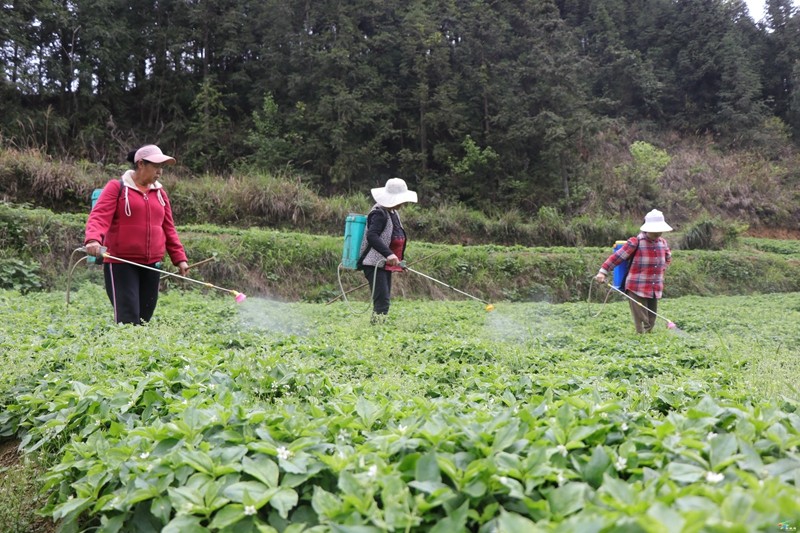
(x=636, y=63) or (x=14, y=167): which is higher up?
(x=636, y=63)

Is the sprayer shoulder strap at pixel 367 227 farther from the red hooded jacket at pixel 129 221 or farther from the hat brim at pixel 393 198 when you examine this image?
the red hooded jacket at pixel 129 221

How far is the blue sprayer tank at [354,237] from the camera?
779 cm

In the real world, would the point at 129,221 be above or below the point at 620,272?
above

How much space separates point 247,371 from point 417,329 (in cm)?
402

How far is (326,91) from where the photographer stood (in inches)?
922

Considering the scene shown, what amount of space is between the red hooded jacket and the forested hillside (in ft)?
54.4

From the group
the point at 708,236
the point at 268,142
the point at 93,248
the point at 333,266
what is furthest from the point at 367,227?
the point at 708,236

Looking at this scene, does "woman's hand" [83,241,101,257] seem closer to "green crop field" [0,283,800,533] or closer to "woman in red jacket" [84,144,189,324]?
"woman in red jacket" [84,144,189,324]

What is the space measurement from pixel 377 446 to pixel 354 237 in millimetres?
5816

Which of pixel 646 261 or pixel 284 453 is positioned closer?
pixel 284 453

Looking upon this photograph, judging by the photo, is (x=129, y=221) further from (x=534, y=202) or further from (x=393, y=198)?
(x=534, y=202)

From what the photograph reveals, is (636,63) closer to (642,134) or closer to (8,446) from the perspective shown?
(642,134)

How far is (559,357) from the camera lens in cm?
541

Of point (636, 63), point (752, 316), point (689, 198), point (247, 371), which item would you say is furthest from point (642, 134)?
point (247, 371)
